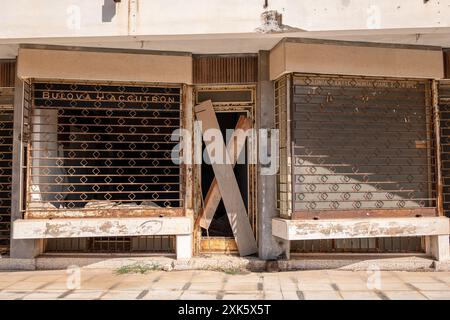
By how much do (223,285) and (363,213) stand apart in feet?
7.97

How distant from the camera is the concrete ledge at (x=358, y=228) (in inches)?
256

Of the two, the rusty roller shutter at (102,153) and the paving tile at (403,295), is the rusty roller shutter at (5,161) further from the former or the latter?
the paving tile at (403,295)

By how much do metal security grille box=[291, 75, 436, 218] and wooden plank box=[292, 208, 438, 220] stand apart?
0.05 feet

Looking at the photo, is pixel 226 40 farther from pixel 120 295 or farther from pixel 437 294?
pixel 437 294

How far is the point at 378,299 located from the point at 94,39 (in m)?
5.06

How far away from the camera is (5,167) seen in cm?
748

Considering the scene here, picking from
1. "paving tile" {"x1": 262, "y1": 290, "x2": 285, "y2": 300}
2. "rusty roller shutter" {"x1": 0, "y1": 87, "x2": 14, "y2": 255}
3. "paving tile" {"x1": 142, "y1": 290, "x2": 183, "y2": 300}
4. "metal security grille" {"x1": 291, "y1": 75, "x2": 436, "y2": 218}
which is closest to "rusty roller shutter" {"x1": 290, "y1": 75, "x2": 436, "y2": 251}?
"metal security grille" {"x1": 291, "y1": 75, "x2": 436, "y2": 218}

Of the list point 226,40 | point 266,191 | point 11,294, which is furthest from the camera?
point 266,191

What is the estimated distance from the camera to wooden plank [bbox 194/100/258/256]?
7336 millimetres

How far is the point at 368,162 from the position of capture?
708 cm

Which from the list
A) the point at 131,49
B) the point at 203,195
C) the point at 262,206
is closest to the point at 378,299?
the point at 262,206

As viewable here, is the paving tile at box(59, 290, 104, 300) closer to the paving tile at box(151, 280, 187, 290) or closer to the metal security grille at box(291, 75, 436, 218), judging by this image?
the paving tile at box(151, 280, 187, 290)

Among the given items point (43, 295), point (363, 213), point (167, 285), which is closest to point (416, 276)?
point (363, 213)
